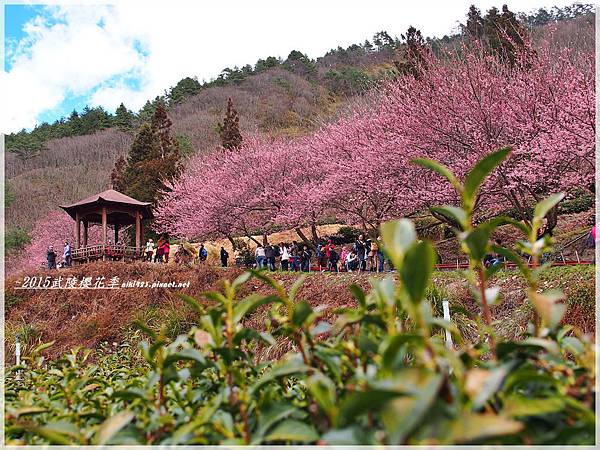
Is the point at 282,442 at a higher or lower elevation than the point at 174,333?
higher

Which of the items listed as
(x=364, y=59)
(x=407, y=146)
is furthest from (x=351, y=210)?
(x=364, y=59)

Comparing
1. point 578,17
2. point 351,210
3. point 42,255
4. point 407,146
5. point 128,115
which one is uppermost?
point 578,17

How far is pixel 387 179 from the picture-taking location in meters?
15.1

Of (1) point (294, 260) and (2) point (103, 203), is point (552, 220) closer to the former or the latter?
(1) point (294, 260)

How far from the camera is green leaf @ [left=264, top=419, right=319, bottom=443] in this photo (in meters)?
0.75

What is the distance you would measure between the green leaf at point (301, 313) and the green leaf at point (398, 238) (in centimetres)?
30

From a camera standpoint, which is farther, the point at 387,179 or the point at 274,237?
the point at 274,237

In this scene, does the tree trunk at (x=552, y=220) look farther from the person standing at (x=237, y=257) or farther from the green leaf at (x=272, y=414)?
the green leaf at (x=272, y=414)

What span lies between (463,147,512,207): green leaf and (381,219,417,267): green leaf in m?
0.20

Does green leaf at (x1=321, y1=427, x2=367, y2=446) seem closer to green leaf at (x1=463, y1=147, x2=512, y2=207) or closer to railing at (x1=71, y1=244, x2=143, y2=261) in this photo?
green leaf at (x1=463, y1=147, x2=512, y2=207)

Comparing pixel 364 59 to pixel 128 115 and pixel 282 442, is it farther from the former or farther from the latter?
pixel 282 442

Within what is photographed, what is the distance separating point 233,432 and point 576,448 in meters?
0.52

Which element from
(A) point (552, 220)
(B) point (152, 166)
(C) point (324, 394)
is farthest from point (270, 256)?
(C) point (324, 394)

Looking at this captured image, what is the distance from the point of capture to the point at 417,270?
65cm
